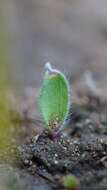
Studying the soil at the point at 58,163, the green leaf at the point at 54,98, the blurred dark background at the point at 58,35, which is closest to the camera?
the soil at the point at 58,163

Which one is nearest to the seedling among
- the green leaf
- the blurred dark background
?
the green leaf

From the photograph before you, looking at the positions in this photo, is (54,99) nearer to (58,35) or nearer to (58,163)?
(58,163)

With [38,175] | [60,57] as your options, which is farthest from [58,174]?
[60,57]

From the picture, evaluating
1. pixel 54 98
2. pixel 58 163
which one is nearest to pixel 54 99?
pixel 54 98

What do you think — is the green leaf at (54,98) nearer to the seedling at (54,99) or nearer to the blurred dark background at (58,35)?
the seedling at (54,99)

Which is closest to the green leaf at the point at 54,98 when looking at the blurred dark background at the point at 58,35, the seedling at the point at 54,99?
the seedling at the point at 54,99

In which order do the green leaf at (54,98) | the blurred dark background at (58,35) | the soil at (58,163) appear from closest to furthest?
the soil at (58,163)
the green leaf at (54,98)
the blurred dark background at (58,35)

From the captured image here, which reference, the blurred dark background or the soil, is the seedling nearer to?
the soil

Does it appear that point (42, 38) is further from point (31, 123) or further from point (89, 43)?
point (31, 123)
